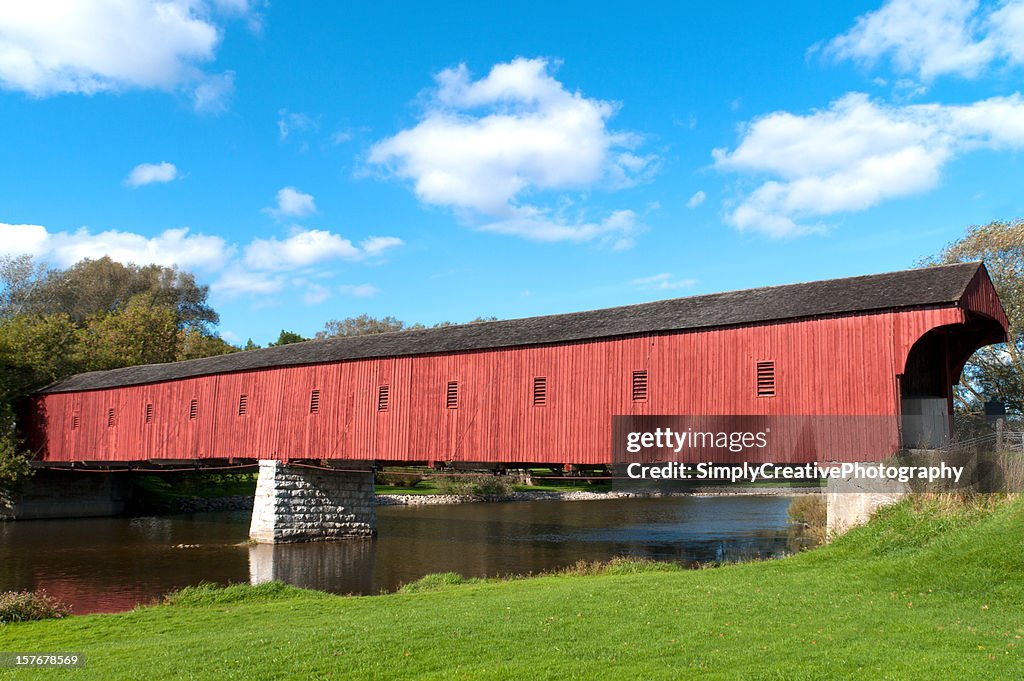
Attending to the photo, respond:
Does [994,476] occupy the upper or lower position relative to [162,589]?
upper

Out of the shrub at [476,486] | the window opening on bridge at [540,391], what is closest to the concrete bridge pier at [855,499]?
the window opening on bridge at [540,391]

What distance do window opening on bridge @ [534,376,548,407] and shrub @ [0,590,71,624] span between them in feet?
37.0

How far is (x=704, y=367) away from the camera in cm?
1747

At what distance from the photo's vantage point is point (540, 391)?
19.8 metres

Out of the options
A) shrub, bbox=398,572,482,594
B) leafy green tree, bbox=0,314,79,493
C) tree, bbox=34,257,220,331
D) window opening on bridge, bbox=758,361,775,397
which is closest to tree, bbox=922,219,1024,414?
window opening on bridge, bbox=758,361,775,397

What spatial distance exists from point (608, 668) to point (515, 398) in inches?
502

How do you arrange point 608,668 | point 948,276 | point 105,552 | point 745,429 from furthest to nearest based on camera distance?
point 105,552 < point 745,429 < point 948,276 < point 608,668

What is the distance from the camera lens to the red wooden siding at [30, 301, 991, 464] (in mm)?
15844

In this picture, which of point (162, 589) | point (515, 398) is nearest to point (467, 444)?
point (515, 398)

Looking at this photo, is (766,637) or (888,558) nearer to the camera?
(766,637)

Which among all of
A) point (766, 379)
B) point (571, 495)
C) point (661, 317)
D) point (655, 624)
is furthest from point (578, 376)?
point (571, 495)

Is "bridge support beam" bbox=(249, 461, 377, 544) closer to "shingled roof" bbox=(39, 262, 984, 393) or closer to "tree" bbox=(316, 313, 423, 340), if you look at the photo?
"shingled roof" bbox=(39, 262, 984, 393)

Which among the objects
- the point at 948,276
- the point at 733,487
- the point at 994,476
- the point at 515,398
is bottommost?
the point at 733,487

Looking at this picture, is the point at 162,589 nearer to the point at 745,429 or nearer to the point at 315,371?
the point at 315,371
